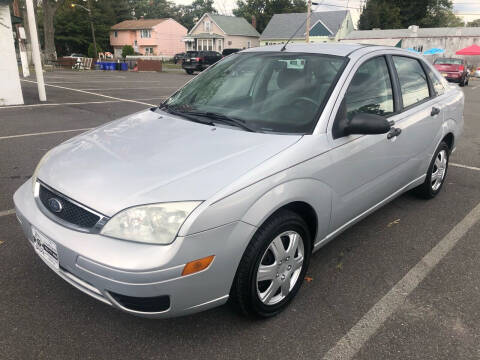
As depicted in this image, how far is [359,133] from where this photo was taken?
2.68 meters

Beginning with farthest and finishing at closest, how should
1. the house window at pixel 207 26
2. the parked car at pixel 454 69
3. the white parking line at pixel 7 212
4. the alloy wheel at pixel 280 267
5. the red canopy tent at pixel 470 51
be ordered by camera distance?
the house window at pixel 207 26
the red canopy tent at pixel 470 51
the parked car at pixel 454 69
the white parking line at pixel 7 212
the alloy wheel at pixel 280 267

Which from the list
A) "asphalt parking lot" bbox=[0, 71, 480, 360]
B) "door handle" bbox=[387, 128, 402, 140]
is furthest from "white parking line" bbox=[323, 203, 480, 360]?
"door handle" bbox=[387, 128, 402, 140]

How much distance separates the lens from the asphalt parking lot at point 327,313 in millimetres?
2238

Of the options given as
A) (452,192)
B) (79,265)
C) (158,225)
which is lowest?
(452,192)

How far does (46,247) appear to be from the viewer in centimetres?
220

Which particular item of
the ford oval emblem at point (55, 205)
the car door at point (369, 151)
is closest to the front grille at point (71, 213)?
the ford oval emblem at point (55, 205)

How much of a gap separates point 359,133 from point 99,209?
5.68 feet

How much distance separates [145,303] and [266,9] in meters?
74.3

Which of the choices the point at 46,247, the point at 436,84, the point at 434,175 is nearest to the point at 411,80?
the point at 436,84

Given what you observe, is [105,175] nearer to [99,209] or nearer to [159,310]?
[99,209]

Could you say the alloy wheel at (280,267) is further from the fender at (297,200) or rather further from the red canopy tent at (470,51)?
the red canopy tent at (470,51)

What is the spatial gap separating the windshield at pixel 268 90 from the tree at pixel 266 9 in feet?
228

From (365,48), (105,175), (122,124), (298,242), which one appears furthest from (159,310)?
(365,48)

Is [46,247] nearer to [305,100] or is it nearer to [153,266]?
[153,266]
